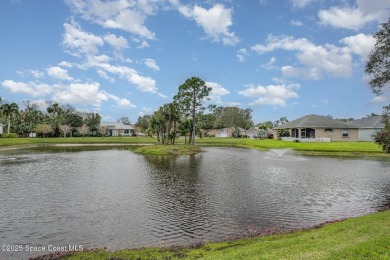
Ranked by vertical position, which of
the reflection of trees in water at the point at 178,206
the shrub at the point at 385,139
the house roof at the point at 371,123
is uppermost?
the house roof at the point at 371,123

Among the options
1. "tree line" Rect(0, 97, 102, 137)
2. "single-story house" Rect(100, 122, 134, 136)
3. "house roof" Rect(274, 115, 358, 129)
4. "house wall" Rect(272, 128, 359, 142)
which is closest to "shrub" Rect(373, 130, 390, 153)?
"house roof" Rect(274, 115, 358, 129)

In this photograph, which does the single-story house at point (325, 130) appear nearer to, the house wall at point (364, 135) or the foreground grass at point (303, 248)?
the house wall at point (364, 135)

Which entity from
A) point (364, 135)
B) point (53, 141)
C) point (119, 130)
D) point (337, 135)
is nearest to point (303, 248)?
point (337, 135)

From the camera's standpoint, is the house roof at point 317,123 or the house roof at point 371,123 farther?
the house roof at point 371,123

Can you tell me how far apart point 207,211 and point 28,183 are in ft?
54.2

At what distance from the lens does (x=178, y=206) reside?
18.5m

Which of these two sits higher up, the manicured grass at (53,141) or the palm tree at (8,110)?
the palm tree at (8,110)

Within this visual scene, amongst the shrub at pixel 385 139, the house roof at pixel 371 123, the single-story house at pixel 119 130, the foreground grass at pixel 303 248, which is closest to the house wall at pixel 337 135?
the house roof at pixel 371 123

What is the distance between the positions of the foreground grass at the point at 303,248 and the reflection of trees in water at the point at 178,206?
7.20 feet

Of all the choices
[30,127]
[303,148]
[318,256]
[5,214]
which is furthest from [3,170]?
[30,127]

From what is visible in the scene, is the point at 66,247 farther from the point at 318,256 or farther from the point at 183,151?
the point at 183,151

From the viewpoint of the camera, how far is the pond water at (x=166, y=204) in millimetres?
13602

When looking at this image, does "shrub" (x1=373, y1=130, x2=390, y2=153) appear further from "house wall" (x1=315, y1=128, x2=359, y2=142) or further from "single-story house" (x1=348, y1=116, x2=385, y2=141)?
"single-story house" (x1=348, y1=116, x2=385, y2=141)

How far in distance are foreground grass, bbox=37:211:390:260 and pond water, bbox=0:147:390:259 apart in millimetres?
1432
